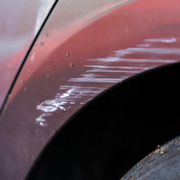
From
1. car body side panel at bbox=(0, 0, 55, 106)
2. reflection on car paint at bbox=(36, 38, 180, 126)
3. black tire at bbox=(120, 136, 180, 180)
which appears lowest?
black tire at bbox=(120, 136, 180, 180)

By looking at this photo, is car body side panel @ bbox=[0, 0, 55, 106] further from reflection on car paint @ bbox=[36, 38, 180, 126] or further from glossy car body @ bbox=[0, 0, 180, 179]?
reflection on car paint @ bbox=[36, 38, 180, 126]

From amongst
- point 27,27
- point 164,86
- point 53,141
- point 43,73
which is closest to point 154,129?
point 164,86

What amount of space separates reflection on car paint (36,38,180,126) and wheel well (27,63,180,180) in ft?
0.22

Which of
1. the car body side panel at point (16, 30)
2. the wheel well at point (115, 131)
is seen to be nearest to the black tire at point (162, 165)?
the wheel well at point (115, 131)

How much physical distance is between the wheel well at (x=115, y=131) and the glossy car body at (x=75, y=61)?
7 cm

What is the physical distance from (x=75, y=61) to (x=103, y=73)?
0.35 feet

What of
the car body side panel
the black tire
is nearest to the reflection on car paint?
the car body side panel

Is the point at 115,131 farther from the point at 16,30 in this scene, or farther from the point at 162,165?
the point at 16,30

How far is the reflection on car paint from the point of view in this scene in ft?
2.63

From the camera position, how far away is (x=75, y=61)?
909mm

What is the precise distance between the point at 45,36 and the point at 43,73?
0.43ft

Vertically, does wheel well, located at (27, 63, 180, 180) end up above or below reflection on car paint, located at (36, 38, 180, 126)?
below

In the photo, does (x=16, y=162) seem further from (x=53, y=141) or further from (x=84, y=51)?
(x=84, y=51)

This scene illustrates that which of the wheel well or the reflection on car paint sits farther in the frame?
the wheel well
